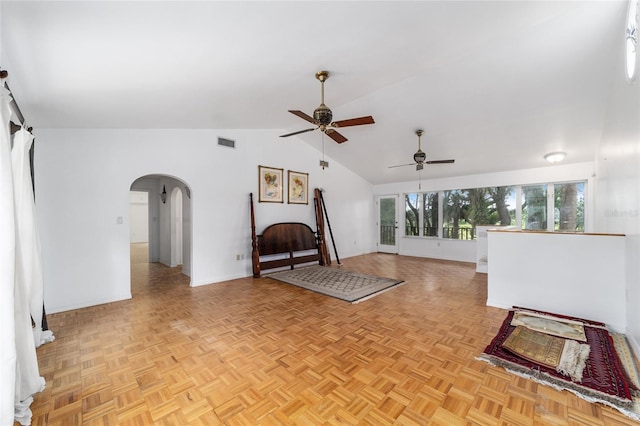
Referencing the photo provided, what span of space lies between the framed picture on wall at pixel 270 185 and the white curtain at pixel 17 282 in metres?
3.63

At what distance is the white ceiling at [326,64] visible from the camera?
1743 mm

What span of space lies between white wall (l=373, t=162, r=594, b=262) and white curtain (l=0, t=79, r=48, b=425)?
25.3ft

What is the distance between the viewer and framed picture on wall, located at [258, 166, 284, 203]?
5.62 m

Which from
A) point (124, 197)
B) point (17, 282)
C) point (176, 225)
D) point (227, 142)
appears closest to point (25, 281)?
point (17, 282)

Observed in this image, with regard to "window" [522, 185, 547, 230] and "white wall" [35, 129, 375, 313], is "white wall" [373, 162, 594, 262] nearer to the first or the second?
"window" [522, 185, 547, 230]

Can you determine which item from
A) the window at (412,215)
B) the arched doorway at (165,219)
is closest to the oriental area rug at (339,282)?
the arched doorway at (165,219)

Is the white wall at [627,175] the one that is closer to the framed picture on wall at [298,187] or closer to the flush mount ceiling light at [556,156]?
the flush mount ceiling light at [556,156]

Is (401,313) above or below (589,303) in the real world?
below

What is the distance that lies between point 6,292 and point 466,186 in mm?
7878

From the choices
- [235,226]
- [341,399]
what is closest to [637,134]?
[341,399]

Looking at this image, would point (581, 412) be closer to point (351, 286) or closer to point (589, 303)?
point (589, 303)

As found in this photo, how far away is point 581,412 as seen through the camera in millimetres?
1663

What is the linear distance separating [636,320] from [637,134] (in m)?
1.67

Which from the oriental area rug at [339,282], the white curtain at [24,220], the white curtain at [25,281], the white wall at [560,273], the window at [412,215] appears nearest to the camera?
the white curtain at [25,281]
